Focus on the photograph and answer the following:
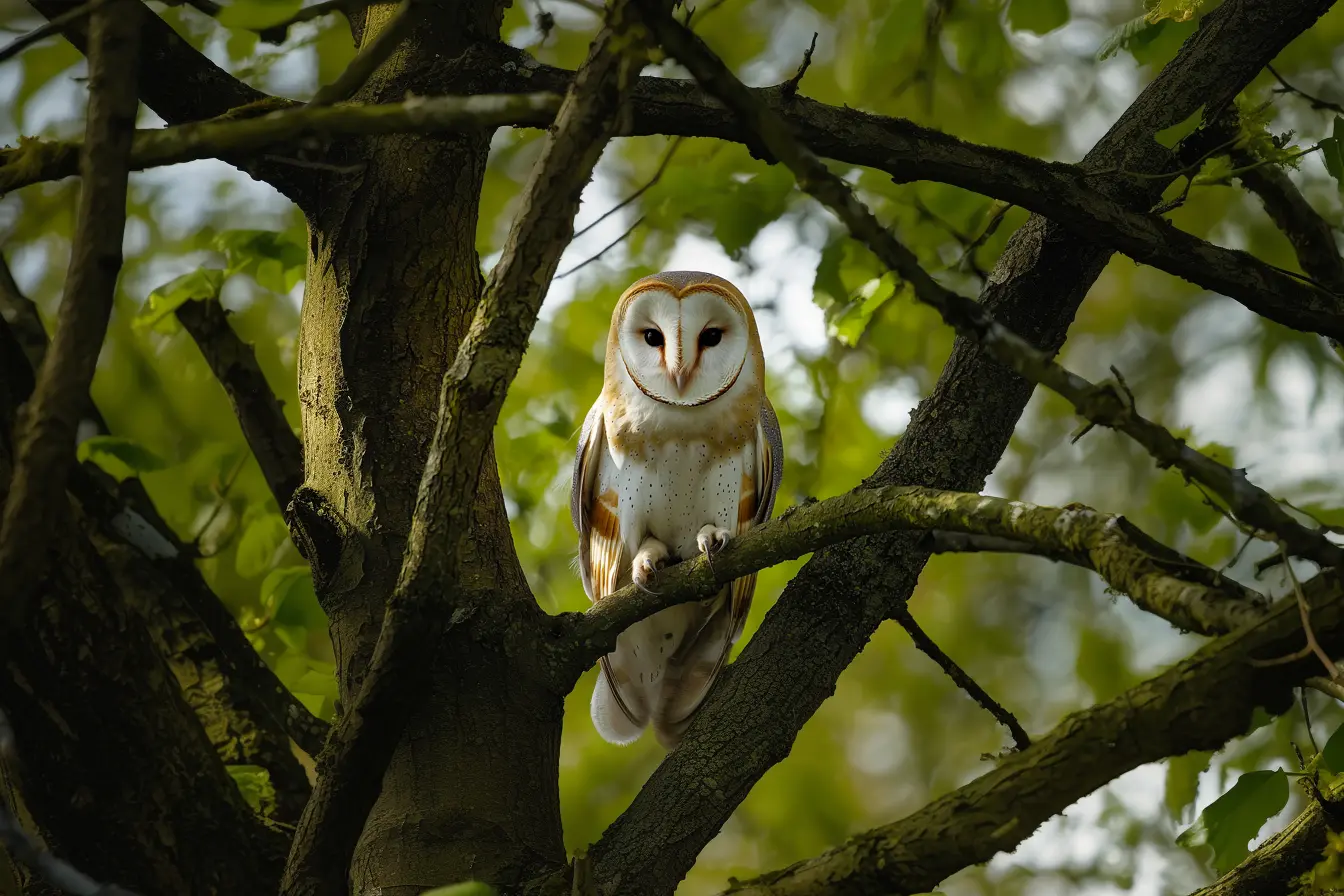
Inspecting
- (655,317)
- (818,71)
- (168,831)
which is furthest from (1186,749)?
(818,71)

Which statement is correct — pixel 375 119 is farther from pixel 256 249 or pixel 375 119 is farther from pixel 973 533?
pixel 256 249

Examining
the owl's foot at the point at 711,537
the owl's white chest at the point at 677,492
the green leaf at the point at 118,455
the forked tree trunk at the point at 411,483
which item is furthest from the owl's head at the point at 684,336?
the green leaf at the point at 118,455

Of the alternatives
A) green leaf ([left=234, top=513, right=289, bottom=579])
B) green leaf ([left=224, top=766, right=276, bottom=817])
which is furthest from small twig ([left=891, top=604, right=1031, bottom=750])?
green leaf ([left=234, top=513, right=289, bottom=579])

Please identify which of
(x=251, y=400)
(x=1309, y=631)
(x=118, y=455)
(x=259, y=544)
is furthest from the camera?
(x=259, y=544)

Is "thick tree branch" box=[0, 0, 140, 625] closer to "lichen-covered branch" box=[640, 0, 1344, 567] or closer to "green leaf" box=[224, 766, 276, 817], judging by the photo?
"lichen-covered branch" box=[640, 0, 1344, 567]

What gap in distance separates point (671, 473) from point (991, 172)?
3.86 feet

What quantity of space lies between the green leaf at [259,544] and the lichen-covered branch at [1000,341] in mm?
1989

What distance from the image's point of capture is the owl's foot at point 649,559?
9.56 ft

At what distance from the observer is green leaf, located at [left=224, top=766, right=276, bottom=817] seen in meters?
2.36

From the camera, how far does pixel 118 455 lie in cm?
266

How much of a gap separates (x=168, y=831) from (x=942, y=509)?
1.29 m

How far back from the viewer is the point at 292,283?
3221 millimetres

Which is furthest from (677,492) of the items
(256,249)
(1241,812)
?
(1241,812)

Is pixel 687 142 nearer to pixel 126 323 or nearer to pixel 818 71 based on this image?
pixel 818 71
